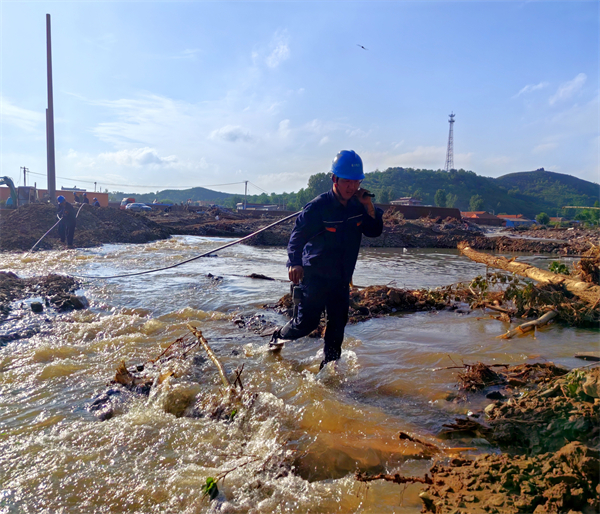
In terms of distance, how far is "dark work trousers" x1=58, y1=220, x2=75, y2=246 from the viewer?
17.0 metres

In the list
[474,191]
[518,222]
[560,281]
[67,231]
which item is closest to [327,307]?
[560,281]

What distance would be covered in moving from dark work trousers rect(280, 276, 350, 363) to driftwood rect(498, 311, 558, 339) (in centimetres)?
277

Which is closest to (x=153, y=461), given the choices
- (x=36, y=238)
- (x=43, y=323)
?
(x=43, y=323)

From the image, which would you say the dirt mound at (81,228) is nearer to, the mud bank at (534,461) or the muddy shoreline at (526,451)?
the muddy shoreline at (526,451)

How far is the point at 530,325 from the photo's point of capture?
19.9 ft

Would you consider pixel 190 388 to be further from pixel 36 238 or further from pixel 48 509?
pixel 36 238

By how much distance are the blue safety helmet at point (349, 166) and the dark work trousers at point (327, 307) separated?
1025 millimetres

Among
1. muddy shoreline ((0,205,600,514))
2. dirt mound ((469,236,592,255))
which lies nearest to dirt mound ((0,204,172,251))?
muddy shoreline ((0,205,600,514))

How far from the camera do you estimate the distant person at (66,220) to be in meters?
16.3

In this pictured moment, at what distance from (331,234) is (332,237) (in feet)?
0.10

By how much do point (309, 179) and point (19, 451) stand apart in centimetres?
12379

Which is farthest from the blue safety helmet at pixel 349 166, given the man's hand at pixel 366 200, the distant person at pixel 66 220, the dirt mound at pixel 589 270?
the distant person at pixel 66 220

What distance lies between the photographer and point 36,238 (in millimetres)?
17312

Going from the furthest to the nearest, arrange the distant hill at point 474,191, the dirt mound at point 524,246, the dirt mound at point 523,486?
1. the distant hill at point 474,191
2. the dirt mound at point 524,246
3. the dirt mound at point 523,486
